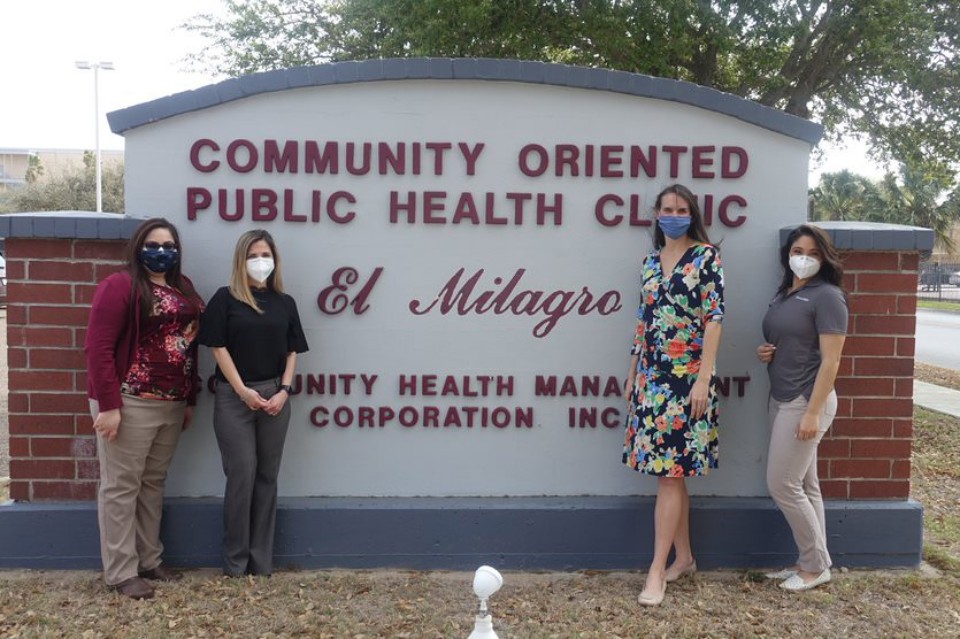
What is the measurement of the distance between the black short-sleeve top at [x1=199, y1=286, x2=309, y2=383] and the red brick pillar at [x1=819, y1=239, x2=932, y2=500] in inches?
118

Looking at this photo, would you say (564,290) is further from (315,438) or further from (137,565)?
(137,565)

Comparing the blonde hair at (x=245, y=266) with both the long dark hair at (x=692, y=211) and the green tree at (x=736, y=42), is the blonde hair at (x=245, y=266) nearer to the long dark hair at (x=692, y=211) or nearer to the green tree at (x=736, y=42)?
the long dark hair at (x=692, y=211)

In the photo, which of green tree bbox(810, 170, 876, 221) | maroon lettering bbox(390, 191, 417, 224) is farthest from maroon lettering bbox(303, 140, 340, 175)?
green tree bbox(810, 170, 876, 221)

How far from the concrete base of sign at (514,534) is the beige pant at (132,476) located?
25 centimetres

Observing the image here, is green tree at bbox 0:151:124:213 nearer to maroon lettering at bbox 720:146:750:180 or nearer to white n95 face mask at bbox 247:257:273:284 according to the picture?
white n95 face mask at bbox 247:257:273:284

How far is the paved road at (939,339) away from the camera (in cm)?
1777

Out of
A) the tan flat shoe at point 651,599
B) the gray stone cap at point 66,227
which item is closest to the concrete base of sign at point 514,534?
the tan flat shoe at point 651,599

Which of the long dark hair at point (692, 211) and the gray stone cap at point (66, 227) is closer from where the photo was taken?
the long dark hair at point (692, 211)

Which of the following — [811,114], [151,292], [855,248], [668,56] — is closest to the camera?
[151,292]

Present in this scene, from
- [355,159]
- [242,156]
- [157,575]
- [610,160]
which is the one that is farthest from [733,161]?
[157,575]

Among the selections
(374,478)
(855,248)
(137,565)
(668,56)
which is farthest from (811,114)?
(137,565)

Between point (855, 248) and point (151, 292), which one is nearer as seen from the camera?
point (151, 292)

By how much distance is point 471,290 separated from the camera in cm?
493

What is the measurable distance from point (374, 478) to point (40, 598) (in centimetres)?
175
